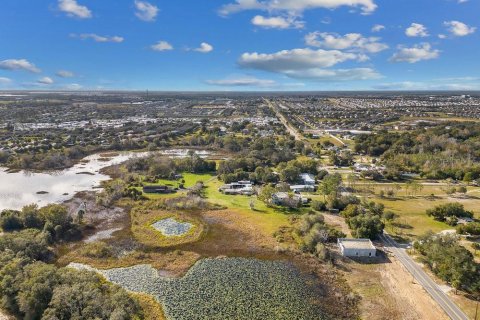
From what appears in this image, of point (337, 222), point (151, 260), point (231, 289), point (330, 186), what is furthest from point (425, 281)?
point (151, 260)

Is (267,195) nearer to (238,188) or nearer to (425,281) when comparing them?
(238,188)

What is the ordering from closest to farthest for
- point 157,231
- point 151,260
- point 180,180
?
point 151,260
point 157,231
point 180,180

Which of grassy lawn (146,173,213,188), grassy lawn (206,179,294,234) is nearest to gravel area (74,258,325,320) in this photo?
grassy lawn (206,179,294,234)

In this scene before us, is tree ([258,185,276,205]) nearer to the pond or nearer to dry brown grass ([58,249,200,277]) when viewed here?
dry brown grass ([58,249,200,277])

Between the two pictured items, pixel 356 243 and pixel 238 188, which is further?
pixel 238 188

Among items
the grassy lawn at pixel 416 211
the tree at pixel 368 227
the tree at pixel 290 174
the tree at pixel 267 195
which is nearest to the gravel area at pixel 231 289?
the tree at pixel 368 227

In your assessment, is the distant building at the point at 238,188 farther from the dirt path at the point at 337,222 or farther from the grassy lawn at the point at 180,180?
the dirt path at the point at 337,222

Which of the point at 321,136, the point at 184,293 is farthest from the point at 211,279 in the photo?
the point at 321,136

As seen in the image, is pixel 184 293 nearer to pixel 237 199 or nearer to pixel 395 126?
pixel 237 199
